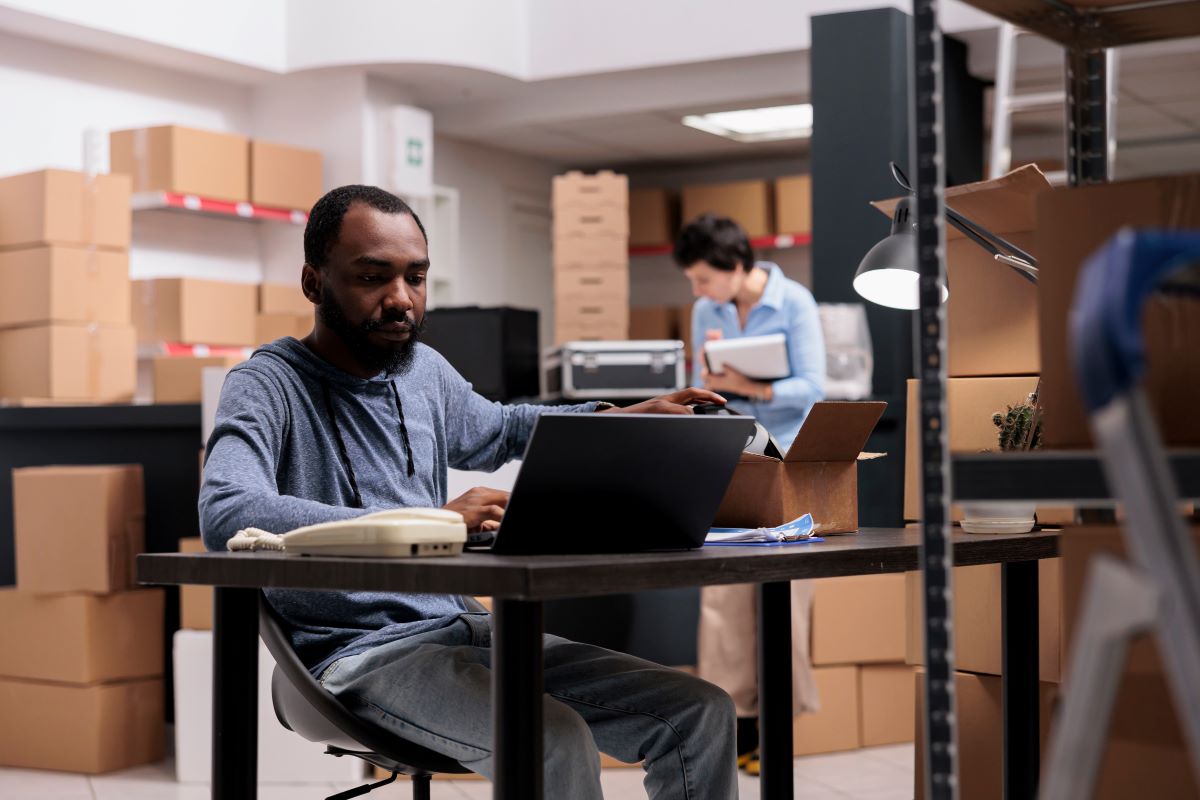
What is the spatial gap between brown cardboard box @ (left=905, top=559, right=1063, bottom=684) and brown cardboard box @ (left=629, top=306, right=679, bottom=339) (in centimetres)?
542

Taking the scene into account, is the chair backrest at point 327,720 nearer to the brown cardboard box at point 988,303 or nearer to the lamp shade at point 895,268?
the lamp shade at point 895,268

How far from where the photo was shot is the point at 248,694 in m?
1.61

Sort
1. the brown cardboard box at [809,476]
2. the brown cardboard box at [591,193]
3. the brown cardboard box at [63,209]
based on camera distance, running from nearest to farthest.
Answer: the brown cardboard box at [809,476] < the brown cardboard box at [63,209] < the brown cardboard box at [591,193]

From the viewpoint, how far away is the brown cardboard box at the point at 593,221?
20.9ft

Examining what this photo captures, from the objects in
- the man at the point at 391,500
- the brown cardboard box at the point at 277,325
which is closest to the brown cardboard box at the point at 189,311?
the brown cardboard box at the point at 277,325

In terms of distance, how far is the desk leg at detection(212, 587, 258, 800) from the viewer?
159cm

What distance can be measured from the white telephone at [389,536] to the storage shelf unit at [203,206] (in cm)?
447

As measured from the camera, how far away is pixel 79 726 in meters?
3.85

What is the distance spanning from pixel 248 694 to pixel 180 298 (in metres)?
4.23

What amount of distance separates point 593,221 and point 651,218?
1759mm

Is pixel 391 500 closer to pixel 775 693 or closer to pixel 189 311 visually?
pixel 775 693

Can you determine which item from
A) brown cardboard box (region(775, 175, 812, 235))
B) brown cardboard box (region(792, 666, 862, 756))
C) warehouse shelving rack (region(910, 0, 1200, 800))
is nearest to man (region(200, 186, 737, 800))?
warehouse shelving rack (region(910, 0, 1200, 800))

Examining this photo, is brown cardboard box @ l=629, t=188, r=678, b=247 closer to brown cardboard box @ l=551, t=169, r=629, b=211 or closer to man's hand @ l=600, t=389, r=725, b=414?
brown cardboard box @ l=551, t=169, r=629, b=211

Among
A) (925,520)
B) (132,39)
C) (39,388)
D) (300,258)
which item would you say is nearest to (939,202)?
(925,520)
